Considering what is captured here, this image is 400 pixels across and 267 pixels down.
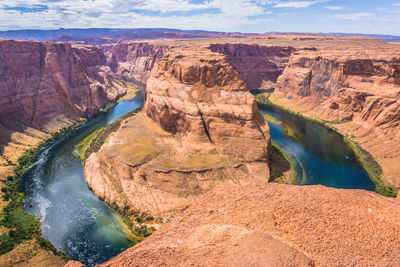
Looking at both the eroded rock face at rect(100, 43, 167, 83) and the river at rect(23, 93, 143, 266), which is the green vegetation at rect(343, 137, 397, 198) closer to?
the river at rect(23, 93, 143, 266)

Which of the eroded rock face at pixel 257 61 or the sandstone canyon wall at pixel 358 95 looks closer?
the sandstone canyon wall at pixel 358 95

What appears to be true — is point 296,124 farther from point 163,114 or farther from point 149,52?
point 149,52

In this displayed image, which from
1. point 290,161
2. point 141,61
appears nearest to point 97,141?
point 290,161

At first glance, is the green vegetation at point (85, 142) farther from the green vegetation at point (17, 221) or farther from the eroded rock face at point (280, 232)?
the eroded rock face at point (280, 232)

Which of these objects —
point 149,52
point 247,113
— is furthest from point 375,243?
point 149,52

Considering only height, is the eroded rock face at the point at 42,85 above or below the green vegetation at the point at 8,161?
above

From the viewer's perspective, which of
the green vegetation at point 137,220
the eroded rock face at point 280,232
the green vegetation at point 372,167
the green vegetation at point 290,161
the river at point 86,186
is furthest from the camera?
the green vegetation at point 290,161

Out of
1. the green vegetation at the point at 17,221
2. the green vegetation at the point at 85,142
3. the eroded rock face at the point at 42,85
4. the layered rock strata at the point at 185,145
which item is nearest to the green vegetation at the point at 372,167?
the layered rock strata at the point at 185,145

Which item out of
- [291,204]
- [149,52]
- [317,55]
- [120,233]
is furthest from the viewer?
[149,52]

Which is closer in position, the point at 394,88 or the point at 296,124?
the point at 394,88
